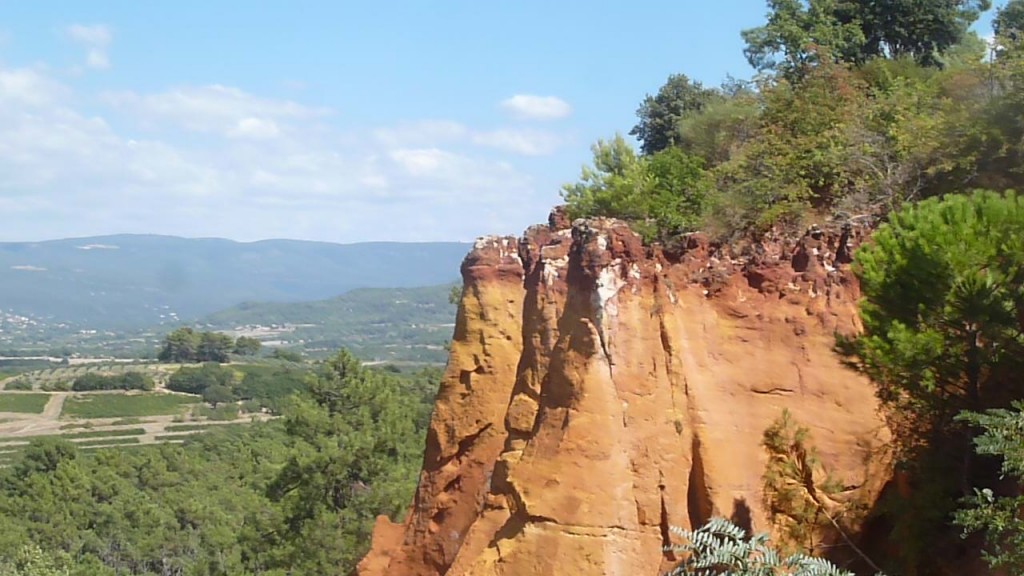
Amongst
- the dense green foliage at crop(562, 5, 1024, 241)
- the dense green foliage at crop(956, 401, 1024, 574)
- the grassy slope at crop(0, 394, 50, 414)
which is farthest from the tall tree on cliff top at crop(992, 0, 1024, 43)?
the grassy slope at crop(0, 394, 50, 414)

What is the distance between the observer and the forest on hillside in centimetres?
1190

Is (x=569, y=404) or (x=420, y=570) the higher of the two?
(x=569, y=404)

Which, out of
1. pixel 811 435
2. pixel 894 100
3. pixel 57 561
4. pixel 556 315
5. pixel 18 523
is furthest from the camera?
pixel 18 523

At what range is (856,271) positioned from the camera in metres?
13.3

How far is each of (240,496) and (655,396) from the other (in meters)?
50.9

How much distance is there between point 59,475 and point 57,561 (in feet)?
45.4

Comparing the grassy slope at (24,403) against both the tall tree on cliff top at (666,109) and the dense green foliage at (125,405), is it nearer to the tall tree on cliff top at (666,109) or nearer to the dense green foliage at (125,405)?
the dense green foliage at (125,405)

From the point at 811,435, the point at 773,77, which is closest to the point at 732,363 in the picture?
the point at 811,435

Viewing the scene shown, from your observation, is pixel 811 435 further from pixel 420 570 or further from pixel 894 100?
pixel 894 100

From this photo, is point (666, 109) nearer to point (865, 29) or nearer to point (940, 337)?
point (865, 29)

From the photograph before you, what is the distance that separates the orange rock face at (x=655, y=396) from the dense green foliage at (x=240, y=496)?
772 inches

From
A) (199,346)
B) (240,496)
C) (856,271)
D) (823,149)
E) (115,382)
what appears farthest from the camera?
(199,346)

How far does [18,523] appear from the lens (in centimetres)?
5000

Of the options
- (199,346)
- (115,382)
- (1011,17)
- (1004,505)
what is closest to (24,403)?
(115,382)
